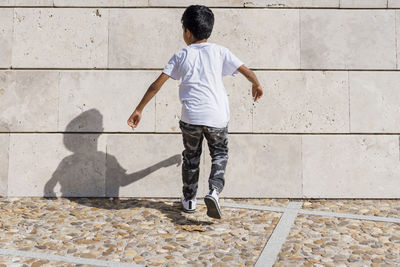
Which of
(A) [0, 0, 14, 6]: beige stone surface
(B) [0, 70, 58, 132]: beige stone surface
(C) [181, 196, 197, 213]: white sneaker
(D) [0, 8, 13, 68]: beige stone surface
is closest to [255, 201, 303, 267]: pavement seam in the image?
(C) [181, 196, 197, 213]: white sneaker

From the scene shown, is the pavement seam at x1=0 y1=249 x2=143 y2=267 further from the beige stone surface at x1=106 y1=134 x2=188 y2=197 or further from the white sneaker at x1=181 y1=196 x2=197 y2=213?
the beige stone surface at x1=106 y1=134 x2=188 y2=197

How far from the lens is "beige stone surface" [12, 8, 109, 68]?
16.4 feet

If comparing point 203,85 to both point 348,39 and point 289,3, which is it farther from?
point 348,39

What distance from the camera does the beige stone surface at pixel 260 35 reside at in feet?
16.3

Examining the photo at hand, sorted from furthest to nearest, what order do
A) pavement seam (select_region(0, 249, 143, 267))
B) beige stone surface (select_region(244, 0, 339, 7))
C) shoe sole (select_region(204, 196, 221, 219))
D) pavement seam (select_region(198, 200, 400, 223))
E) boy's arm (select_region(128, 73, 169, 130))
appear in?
1. beige stone surface (select_region(244, 0, 339, 7))
2. pavement seam (select_region(198, 200, 400, 223))
3. boy's arm (select_region(128, 73, 169, 130))
4. shoe sole (select_region(204, 196, 221, 219))
5. pavement seam (select_region(0, 249, 143, 267))

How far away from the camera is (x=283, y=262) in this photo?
294 cm

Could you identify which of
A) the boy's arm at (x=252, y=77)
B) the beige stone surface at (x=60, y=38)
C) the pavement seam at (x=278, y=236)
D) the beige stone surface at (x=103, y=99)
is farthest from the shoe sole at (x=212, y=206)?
the beige stone surface at (x=60, y=38)

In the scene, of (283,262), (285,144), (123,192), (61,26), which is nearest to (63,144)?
(123,192)

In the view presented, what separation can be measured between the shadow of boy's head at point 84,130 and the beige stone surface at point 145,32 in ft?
3.16

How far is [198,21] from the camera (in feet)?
12.3

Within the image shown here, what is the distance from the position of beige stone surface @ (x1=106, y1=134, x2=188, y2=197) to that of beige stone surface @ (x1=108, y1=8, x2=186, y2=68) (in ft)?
3.74

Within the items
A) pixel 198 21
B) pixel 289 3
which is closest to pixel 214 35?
pixel 289 3

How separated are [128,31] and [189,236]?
3001 mm

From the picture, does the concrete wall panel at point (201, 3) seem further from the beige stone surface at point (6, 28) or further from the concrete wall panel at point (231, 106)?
the beige stone surface at point (6, 28)
